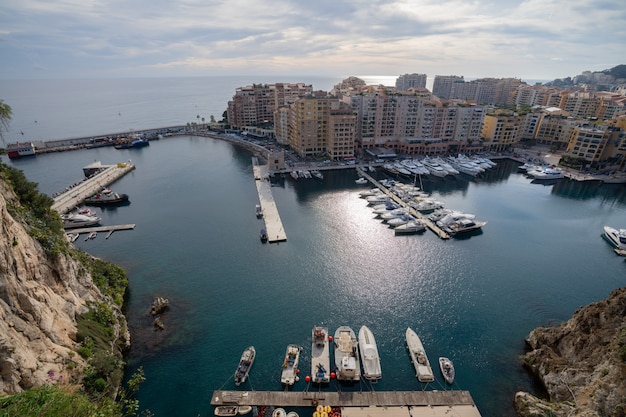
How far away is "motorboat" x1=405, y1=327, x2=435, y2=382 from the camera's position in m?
34.1

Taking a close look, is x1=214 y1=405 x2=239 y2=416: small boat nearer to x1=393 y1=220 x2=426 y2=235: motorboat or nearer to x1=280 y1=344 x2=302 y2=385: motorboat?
x1=280 y1=344 x2=302 y2=385: motorboat

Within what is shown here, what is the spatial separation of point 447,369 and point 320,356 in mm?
14763

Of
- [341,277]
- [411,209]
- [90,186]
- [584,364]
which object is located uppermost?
[90,186]

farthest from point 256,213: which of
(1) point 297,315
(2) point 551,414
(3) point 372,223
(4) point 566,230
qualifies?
(4) point 566,230

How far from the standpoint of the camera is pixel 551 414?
28.2m

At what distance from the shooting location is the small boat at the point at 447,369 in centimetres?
3409

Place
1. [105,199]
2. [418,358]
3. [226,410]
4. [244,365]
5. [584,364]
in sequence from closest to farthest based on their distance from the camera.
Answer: [584,364], [226,410], [244,365], [418,358], [105,199]

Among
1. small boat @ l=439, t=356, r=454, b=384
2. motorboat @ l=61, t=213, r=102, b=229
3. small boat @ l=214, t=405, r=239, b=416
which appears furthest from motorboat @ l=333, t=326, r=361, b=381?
motorboat @ l=61, t=213, r=102, b=229

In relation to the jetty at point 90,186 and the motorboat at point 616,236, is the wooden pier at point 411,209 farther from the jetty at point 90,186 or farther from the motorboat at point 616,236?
the jetty at point 90,186

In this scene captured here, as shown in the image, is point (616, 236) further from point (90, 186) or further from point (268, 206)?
point (90, 186)

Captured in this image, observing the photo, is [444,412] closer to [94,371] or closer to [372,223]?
[94,371]

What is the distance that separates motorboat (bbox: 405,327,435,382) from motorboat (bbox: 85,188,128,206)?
77938 mm

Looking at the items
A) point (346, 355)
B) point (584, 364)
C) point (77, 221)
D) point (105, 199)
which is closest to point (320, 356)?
point (346, 355)

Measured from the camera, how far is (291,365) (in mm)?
35125
